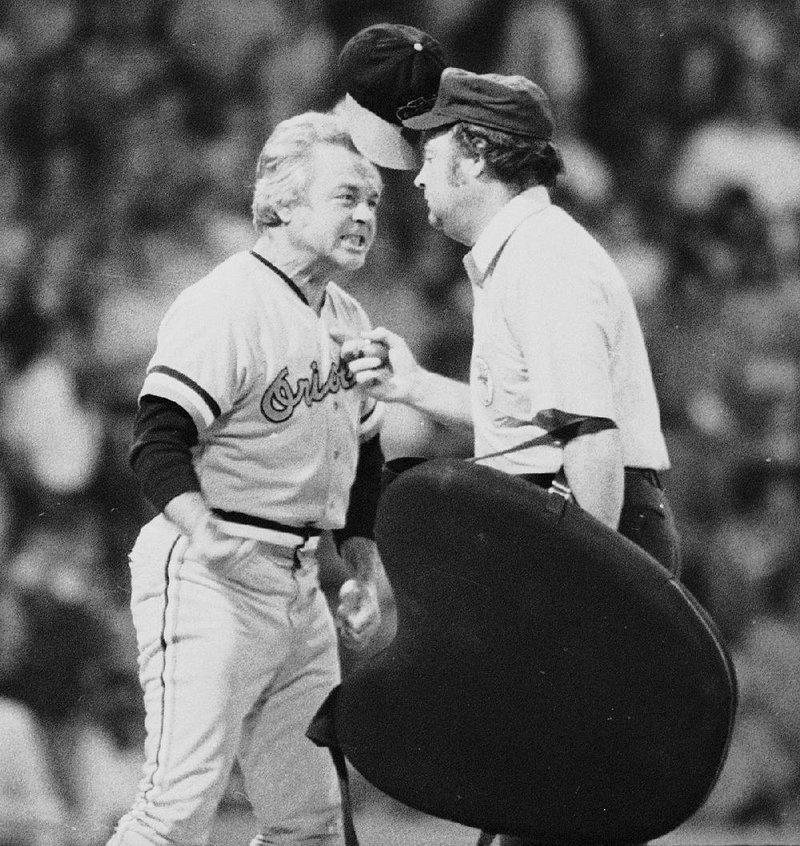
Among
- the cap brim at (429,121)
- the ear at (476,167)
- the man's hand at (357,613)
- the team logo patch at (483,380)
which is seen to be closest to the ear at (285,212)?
the cap brim at (429,121)

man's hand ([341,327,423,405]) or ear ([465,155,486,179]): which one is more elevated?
ear ([465,155,486,179])

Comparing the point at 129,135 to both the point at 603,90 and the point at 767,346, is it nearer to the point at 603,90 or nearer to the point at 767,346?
the point at 603,90

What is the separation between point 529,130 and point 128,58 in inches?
48.9

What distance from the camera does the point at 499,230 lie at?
204 cm

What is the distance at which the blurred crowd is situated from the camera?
3018mm

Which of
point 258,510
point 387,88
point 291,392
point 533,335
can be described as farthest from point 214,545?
point 387,88

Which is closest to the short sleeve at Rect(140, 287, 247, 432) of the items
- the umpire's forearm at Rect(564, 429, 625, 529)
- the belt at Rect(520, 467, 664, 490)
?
the belt at Rect(520, 467, 664, 490)

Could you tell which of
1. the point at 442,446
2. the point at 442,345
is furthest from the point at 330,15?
the point at 442,446

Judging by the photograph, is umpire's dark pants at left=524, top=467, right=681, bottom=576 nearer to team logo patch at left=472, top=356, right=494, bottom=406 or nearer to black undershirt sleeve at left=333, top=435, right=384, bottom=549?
team logo patch at left=472, top=356, right=494, bottom=406

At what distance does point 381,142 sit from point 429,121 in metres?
0.19

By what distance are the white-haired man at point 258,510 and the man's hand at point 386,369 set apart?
13 cm

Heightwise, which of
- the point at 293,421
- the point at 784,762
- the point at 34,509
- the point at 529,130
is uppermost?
the point at 529,130

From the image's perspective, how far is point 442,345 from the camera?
314 cm

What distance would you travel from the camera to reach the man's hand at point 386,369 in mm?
2182
